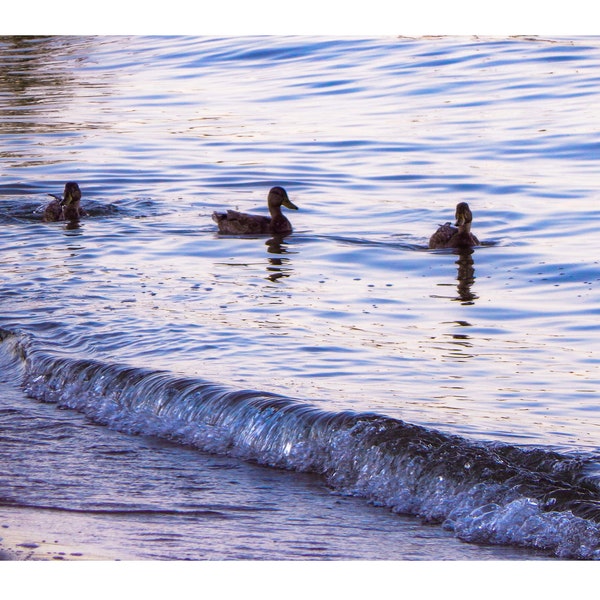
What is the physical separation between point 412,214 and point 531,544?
865cm

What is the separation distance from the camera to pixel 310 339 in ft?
29.5

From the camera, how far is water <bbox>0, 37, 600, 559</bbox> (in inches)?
234

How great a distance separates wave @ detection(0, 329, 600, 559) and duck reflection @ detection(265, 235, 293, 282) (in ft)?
10.7

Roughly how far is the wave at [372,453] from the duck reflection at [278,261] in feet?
10.7

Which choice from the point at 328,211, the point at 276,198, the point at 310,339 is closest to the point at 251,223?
the point at 276,198

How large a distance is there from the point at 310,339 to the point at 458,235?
3.78m

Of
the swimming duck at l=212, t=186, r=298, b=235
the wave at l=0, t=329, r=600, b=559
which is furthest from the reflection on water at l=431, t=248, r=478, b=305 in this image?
the wave at l=0, t=329, r=600, b=559

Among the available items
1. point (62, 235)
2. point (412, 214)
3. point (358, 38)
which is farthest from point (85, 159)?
point (358, 38)

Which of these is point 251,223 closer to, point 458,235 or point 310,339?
point 458,235

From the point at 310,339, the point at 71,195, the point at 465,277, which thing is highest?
the point at 71,195

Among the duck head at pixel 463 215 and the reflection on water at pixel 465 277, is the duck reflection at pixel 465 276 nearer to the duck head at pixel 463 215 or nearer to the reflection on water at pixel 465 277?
the reflection on water at pixel 465 277

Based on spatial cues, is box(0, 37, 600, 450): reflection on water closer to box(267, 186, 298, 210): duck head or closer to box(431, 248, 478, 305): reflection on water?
box(431, 248, 478, 305): reflection on water

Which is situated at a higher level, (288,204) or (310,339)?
(288,204)

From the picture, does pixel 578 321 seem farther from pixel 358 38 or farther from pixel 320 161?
pixel 358 38
